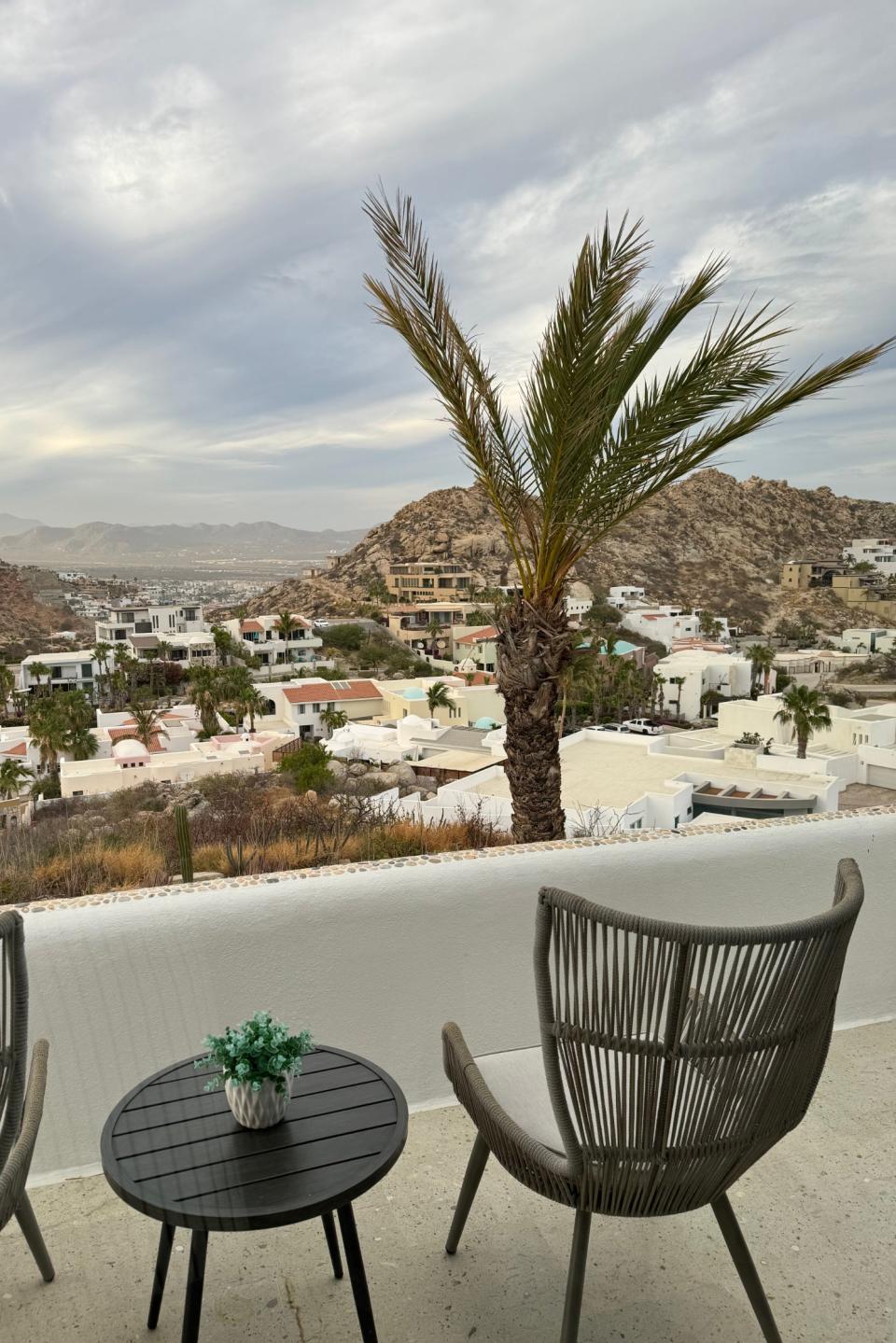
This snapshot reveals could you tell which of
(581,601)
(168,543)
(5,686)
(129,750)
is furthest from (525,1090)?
(168,543)

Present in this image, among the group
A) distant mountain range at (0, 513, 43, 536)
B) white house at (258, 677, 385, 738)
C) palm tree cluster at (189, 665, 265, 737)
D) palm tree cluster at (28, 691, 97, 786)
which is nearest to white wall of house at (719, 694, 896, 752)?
white house at (258, 677, 385, 738)

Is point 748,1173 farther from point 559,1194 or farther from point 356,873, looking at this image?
point 356,873

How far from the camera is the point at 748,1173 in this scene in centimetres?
209

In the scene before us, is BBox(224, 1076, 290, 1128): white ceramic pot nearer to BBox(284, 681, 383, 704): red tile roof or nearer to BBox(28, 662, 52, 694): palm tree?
BBox(284, 681, 383, 704): red tile roof

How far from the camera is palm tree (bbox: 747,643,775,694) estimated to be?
38375mm

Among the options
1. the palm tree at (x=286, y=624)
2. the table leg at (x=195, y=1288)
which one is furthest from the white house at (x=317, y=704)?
the table leg at (x=195, y=1288)

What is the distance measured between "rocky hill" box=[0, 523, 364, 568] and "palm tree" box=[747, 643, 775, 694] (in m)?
56.6

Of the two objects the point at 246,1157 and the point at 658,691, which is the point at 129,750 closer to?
the point at 658,691

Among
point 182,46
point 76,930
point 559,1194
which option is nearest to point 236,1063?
point 559,1194

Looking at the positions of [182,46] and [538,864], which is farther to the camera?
[182,46]

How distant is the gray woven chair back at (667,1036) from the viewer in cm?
129

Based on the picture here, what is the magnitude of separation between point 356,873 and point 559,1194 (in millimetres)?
1008

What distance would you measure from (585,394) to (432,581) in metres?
55.3

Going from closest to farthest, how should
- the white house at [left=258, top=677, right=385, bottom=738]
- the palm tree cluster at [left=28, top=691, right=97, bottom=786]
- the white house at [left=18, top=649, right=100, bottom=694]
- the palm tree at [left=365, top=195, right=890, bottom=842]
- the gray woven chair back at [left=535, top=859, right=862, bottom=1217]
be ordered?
the gray woven chair back at [left=535, top=859, right=862, bottom=1217] < the palm tree at [left=365, top=195, right=890, bottom=842] < the palm tree cluster at [left=28, top=691, right=97, bottom=786] < the white house at [left=258, top=677, right=385, bottom=738] < the white house at [left=18, top=649, right=100, bottom=694]
